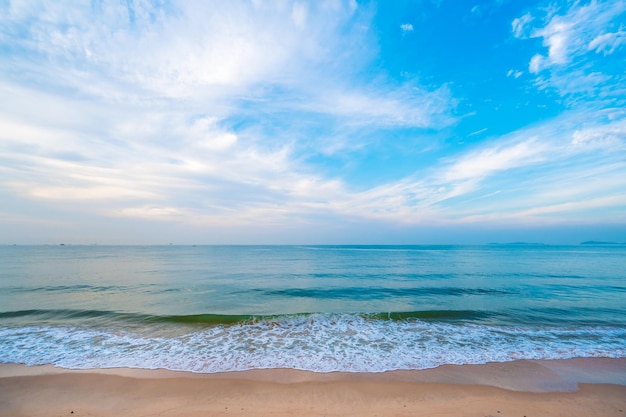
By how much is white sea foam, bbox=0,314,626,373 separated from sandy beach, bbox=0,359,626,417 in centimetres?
59

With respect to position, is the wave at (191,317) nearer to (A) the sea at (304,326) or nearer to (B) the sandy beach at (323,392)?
(A) the sea at (304,326)

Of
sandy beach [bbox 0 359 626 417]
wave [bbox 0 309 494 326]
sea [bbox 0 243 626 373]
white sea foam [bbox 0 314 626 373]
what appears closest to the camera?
sandy beach [bbox 0 359 626 417]

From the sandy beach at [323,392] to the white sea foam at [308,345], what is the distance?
59 centimetres

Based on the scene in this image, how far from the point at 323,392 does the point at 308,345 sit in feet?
11.2

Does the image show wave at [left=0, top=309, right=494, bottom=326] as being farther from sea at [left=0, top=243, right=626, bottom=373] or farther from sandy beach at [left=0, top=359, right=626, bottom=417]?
sandy beach at [left=0, top=359, right=626, bottom=417]

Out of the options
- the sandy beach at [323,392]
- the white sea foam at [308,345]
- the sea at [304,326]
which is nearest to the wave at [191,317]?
the sea at [304,326]

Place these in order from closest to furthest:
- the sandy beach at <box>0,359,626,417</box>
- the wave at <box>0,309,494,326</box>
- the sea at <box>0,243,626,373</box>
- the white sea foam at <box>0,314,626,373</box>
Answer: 1. the sandy beach at <box>0,359,626,417</box>
2. the white sea foam at <box>0,314,626,373</box>
3. the sea at <box>0,243,626,373</box>
4. the wave at <box>0,309,494,326</box>

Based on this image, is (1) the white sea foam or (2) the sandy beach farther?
(1) the white sea foam

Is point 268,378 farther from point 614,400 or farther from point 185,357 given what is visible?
point 614,400

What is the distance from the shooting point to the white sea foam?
891cm

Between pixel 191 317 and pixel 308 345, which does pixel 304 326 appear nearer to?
pixel 308 345

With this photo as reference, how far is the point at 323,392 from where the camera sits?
7.05 meters

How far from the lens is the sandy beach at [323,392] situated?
248 inches

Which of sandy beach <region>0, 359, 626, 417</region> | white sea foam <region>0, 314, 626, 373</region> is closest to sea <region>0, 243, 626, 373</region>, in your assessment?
white sea foam <region>0, 314, 626, 373</region>
